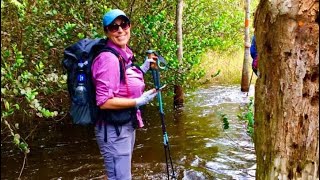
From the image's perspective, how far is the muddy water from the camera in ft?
22.2

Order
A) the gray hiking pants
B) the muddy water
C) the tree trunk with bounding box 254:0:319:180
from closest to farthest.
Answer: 1. the tree trunk with bounding box 254:0:319:180
2. the gray hiking pants
3. the muddy water

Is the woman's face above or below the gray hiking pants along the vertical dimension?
above

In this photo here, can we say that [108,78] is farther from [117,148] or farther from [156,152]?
[156,152]

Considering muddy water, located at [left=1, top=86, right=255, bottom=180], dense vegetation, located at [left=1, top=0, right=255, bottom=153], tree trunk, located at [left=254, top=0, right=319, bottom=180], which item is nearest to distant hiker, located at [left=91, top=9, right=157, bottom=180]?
dense vegetation, located at [left=1, top=0, right=255, bottom=153]

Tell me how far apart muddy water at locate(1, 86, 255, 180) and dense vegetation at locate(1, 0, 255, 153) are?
694 mm

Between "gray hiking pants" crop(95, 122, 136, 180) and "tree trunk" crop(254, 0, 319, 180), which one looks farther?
"gray hiking pants" crop(95, 122, 136, 180)

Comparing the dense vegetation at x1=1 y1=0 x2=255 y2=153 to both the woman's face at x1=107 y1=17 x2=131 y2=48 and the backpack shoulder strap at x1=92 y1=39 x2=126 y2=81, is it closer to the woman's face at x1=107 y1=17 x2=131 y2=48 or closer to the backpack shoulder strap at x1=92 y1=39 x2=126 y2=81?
the backpack shoulder strap at x1=92 y1=39 x2=126 y2=81

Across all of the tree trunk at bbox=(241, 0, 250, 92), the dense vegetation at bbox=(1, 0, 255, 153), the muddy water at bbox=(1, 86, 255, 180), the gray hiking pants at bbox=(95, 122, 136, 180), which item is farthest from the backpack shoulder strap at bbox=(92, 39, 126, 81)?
the tree trunk at bbox=(241, 0, 250, 92)

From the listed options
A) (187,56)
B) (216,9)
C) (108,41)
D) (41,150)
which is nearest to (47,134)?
(41,150)

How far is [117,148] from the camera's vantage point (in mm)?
3875

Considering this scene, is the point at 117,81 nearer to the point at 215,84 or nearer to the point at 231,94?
the point at 231,94

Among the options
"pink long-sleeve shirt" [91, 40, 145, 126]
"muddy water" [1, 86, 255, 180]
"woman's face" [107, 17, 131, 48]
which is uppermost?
"woman's face" [107, 17, 131, 48]

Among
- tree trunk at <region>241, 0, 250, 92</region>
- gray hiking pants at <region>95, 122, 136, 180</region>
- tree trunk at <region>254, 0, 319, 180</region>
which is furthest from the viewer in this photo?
tree trunk at <region>241, 0, 250, 92</region>

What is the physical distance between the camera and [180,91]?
11.7 meters
